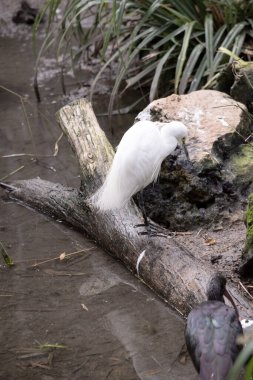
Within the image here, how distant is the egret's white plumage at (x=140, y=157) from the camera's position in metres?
3.68

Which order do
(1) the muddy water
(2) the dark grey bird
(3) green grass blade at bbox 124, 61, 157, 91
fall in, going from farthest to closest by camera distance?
(3) green grass blade at bbox 124, 61, 157, 91, (1) the muddy water, (2) the dark grey bird

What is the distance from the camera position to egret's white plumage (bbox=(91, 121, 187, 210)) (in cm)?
368

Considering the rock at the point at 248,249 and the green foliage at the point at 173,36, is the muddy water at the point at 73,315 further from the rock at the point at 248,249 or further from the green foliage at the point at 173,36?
the green foliage at the point at 173,36

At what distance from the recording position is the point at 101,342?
328 cm

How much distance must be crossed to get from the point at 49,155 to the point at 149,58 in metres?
1.37

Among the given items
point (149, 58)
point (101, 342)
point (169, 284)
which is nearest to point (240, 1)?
point (149, 58)

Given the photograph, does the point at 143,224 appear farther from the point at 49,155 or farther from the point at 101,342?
the point at 49,155

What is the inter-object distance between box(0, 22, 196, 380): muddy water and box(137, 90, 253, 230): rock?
48 centimetres

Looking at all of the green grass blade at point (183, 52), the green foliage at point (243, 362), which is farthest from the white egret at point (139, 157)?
the green foliage at point (243, 362)

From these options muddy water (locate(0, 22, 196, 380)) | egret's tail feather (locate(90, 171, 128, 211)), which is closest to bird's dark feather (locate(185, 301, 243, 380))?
muddy water (locate(0, 22, 196, 380))

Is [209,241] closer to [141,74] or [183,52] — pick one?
[183,52]

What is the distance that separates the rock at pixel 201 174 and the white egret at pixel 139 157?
0.86ft

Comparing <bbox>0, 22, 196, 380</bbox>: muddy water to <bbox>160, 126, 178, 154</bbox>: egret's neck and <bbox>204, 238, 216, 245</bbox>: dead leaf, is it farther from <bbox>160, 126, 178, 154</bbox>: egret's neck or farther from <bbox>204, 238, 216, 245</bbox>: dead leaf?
<bbox>160, 126, 178, 154</bbox>: egret's neck

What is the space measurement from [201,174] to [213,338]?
1.43 meters
